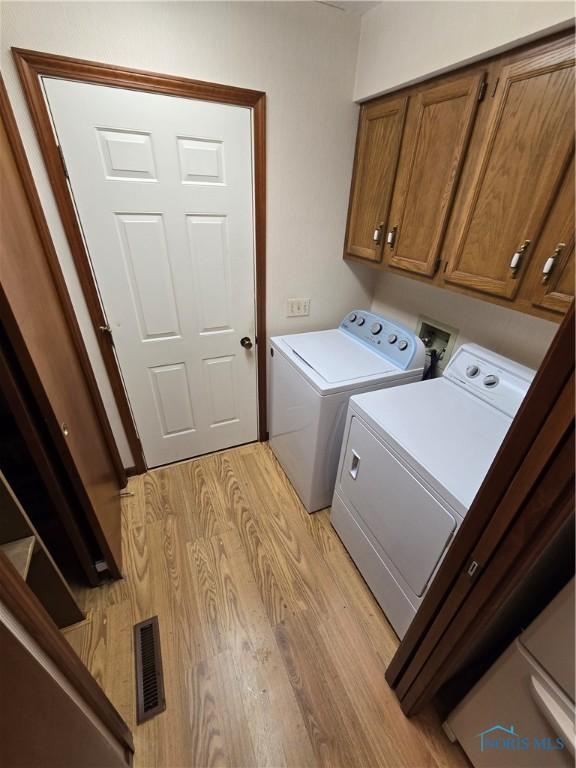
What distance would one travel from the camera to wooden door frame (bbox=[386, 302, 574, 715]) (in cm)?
→ 55

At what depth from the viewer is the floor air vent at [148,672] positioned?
1.14m

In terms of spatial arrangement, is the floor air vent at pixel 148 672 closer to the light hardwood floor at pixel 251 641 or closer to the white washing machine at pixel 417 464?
the light hardwood floor at pixel 251 641

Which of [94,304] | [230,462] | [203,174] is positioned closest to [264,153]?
[203,174]

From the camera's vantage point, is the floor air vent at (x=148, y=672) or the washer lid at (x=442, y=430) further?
the floor air vent at (x=148, y=672)

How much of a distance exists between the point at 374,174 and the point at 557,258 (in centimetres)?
103

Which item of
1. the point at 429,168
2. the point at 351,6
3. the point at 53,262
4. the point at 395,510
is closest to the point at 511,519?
the point at 395,510

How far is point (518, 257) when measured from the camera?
1089mm

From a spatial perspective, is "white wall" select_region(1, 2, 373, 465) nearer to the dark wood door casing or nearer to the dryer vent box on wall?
the dark wood door casing

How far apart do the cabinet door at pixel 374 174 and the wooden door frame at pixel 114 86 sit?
0.53 m

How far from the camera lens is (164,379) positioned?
190cm

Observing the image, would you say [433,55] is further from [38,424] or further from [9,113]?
[38,424]

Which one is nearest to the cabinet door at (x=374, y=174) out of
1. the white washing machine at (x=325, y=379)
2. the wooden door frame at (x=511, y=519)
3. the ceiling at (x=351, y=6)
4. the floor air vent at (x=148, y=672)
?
the ceiling at (x=351, y=6)

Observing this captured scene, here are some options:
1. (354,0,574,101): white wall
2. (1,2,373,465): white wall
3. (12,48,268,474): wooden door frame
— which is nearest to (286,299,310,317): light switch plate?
(1,2,373,465): white wall

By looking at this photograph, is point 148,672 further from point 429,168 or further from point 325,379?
point 429,168
